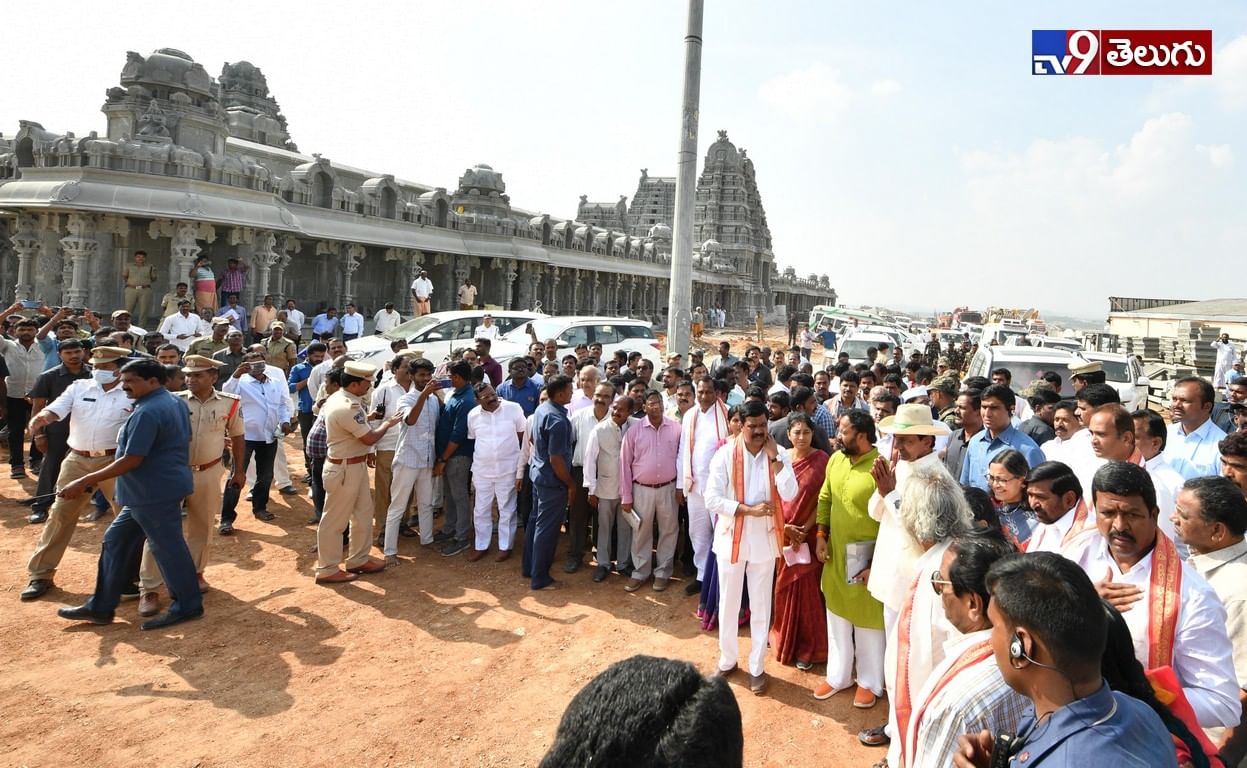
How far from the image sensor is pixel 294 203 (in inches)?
699

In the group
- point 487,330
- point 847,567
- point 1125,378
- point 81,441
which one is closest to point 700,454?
point 847,567

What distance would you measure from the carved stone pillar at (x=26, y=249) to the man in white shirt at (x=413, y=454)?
1287 cm

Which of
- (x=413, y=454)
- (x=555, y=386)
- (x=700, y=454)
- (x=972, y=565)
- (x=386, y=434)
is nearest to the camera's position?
(x=972, y=565)

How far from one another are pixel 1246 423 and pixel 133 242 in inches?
743

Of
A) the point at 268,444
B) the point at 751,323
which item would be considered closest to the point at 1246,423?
the point at 268,444

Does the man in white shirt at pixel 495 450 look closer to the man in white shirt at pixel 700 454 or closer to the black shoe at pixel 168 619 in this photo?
the man in white shirt at pixel 700 454

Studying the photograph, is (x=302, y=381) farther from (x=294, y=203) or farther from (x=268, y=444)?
(x=294, y=203)

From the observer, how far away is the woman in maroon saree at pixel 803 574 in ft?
15.3

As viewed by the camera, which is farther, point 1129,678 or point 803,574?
point 803,574

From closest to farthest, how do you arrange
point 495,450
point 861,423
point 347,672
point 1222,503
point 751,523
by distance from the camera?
point 1222,503 → point 861,423 → point 751,523 → point 347,672 → point 495,450

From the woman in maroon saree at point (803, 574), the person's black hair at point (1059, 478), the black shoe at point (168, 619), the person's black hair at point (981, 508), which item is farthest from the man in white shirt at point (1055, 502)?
the black shoe at point (168, 619)

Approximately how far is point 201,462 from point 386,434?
5.55 ft

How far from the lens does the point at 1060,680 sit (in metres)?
1.62

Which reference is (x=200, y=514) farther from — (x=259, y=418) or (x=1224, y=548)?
(x=1224, y=548)
